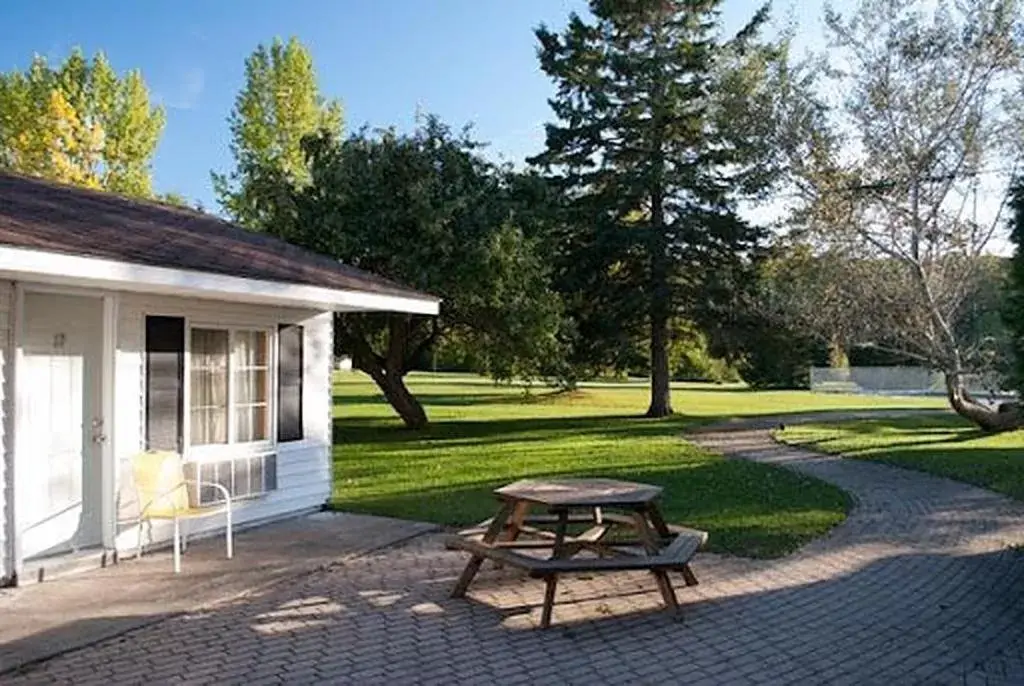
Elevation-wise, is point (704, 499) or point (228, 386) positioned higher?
point (228, 386)

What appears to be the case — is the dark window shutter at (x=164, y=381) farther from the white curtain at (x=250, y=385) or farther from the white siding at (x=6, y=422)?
the white siding at (x=6, y=422)

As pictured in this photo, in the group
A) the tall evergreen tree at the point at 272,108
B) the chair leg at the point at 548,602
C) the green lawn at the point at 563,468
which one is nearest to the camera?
the chair leg at the point at 548,602

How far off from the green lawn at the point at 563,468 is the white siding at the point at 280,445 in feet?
2.84

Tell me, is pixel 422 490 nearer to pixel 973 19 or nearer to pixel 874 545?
pixel 874 545

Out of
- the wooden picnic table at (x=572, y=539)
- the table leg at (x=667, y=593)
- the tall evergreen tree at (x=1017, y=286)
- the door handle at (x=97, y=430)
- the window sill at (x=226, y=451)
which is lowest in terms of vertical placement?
the table leg at (x=667, y=593)

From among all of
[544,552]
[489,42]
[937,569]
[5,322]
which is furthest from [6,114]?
[937,569]

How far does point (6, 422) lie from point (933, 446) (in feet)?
55.6

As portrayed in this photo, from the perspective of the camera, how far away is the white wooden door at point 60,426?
23.3 ft

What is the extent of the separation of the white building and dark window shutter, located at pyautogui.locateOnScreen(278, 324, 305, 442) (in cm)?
2

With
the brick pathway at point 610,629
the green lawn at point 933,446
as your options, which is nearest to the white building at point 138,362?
the brick pathway at point 610,629

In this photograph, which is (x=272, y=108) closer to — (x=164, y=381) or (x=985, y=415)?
(x=985, y=415)

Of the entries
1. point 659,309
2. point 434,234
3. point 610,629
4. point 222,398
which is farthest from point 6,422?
point 659,309

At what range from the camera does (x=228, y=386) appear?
8.91m

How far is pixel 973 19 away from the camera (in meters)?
18.7
